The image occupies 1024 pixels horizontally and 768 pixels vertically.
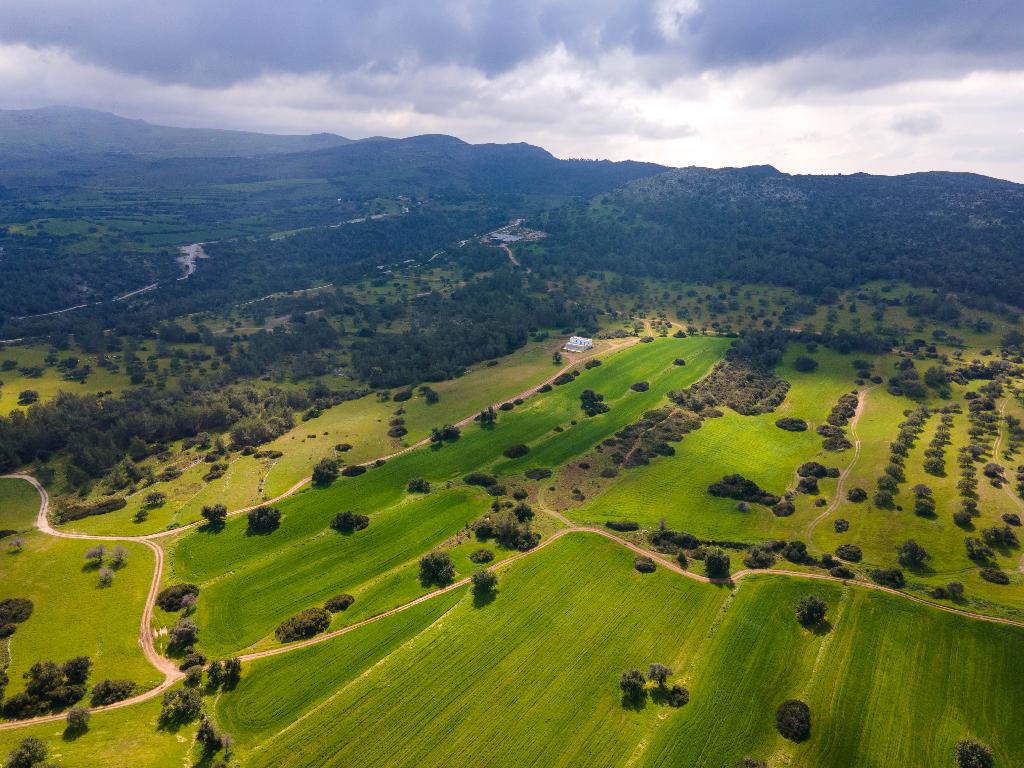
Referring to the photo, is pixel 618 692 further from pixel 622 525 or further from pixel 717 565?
pixel 622 525

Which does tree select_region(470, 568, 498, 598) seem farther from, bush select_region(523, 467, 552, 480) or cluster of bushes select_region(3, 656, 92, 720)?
cluster of bushes select_region(3, 656, 92, 720)

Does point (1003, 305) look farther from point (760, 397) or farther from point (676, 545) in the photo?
point (676, 545)

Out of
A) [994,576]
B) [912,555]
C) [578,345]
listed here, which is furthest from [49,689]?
[578,345]

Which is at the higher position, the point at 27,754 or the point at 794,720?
the point at 794,720

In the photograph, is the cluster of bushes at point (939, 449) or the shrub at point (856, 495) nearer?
the shrub at point (856, 495)

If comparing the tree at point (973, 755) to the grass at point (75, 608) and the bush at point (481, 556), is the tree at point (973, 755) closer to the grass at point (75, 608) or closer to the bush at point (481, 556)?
the bush at point (481, 556)

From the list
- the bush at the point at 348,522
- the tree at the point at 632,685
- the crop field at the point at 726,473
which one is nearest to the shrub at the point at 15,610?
the bush at the point at 348,522
